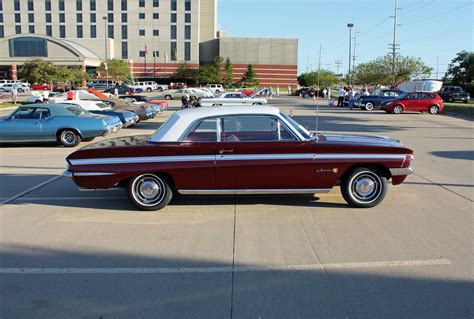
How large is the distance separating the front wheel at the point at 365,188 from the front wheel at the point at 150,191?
8.68ft

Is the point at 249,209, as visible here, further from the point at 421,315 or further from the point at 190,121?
the point at 421,315

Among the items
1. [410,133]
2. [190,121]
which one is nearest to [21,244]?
[190,121]

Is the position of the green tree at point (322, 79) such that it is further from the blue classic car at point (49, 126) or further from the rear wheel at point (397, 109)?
the blue classic car at point (49, 126)

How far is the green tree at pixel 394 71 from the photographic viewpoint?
72.8 m

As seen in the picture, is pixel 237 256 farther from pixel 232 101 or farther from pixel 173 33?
pixel 173 33

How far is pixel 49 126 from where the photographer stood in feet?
43.4

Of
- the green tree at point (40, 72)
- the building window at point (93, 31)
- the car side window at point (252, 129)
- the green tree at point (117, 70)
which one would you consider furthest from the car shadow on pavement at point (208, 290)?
the building window at point (93, 31)

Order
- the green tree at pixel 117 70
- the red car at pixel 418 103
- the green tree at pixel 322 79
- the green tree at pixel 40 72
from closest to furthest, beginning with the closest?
1. the red car at pixel 418 103
2. the green tree at pixel 40 72
3. the green tree at pixel 117 70
4. the green tree at pixel 322 79

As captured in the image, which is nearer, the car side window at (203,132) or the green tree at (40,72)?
the car side window at (203,132)

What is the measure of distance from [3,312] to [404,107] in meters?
28.7

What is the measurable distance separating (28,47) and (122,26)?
2046 centimetres

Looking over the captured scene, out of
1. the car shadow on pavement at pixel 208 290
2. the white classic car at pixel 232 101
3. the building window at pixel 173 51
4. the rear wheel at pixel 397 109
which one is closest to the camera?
the car shadow on pavement at pixel 208 290

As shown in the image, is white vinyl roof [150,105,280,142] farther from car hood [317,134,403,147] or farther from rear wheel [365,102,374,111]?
rear wheel [365,102,374,111]

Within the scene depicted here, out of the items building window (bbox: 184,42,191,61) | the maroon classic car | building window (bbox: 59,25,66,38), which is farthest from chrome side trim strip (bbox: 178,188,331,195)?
building window (bbox: 59,25,66,38)
